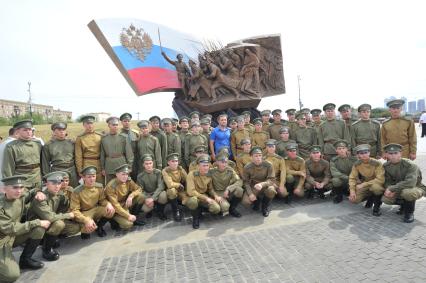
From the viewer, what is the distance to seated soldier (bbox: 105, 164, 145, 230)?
454cm

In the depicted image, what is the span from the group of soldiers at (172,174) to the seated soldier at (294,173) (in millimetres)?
19

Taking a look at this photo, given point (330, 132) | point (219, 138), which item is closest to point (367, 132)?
point (330, 132)

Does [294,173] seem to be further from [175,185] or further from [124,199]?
[124,199]

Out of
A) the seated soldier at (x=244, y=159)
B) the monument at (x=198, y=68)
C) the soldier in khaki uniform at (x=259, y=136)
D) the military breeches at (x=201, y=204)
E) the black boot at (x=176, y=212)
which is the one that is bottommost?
the black boot at (x=176, y=212)

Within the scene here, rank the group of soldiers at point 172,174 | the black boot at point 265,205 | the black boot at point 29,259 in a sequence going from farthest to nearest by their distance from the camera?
the black boot at point 265,205 → the group of soldiers at point 172,174 → the black boot at point 29,259

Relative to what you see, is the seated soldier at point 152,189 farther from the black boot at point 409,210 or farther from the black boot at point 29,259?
the black boot at point 409,210

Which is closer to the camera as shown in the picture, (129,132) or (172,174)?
(172,174)

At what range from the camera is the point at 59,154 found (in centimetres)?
502

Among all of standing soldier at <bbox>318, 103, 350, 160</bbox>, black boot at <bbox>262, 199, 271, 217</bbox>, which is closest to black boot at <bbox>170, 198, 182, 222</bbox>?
black boot at <bbox>262, 199, 271, 217</bbox>

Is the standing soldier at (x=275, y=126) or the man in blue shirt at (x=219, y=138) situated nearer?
the man in blue shirt at (x=219, y=138)

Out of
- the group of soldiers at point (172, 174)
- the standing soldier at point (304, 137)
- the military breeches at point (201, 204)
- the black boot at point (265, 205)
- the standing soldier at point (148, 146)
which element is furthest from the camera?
the standing soldier at point (304, 137)

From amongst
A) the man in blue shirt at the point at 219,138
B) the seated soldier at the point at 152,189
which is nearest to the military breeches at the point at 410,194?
the man in blue shirt at the point at 219,138

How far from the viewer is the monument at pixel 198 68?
1147 centimetres

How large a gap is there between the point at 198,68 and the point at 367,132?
737 centimetres
